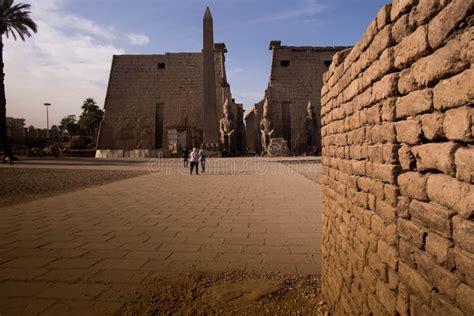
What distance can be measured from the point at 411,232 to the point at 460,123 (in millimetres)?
587

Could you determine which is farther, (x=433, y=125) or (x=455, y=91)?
(x=433, y=125)

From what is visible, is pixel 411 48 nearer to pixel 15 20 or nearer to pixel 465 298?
pixel 465 298

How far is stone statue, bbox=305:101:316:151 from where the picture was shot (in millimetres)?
29797

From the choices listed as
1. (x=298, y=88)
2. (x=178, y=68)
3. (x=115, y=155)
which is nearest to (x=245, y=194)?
(x=115, y=155)

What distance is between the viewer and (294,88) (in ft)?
109

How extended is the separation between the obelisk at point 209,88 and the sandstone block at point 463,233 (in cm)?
2540

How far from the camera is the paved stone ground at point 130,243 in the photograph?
282cm

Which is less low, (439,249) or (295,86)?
(295,86)

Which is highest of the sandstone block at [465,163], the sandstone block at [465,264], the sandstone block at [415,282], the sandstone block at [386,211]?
the sandstone block at [465,163]

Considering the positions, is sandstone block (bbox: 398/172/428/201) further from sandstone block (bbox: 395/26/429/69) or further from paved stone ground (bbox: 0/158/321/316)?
paved stone ground (bbox: 0/158/321/316)

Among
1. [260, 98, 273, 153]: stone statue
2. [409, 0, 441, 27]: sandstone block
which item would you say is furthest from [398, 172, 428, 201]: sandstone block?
[260, 98, 273, 153]: stone statue

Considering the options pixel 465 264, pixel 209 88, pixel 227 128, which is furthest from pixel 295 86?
pixel 465 264

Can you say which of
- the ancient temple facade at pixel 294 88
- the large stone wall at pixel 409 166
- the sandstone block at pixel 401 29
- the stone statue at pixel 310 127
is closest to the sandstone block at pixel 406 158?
the large stone wall at pixel 409 166

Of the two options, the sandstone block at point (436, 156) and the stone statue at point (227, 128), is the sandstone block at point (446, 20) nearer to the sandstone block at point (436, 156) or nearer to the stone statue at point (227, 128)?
the sandstone block at point (436, 156)
